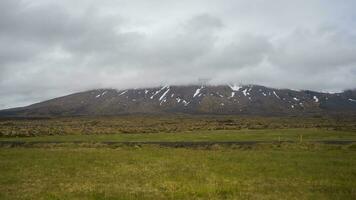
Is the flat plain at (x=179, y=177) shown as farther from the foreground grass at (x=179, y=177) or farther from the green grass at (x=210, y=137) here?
the green grass at (x=210, y=137)

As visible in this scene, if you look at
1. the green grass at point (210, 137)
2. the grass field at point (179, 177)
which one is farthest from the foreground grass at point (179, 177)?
the green grass at point (210, 137)

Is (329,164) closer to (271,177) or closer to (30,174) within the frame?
(271,177)

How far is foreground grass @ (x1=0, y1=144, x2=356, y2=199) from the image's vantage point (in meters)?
17.3

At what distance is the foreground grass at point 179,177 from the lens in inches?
683

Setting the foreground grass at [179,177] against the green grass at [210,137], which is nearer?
the foreground grass at [179,177]

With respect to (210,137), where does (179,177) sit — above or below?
above

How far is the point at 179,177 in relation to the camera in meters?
21.6

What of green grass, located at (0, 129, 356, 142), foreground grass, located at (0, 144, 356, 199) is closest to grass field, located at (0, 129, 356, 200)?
foreground grass, located at (0, 144, 356, 199)

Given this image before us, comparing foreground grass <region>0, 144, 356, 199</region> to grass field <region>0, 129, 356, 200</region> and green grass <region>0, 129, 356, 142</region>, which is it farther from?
green grass <region>0, 129, 356, 142</region>

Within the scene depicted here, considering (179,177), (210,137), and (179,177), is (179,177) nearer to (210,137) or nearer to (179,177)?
(179,177)

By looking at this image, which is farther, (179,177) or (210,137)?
(210,137)

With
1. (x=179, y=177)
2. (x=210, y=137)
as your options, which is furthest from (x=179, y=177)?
(x=210, y=137)

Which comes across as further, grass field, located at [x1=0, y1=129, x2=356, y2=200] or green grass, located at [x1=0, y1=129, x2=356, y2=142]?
green grass, located at [x1=0, y1=129, x2=356, y2=142]

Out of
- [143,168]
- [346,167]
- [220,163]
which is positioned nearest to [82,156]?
[143,168]
